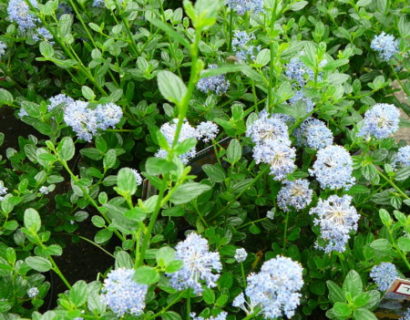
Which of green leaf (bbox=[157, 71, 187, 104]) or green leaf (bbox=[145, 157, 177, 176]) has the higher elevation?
green leaf (bbox=[157, 71, 187, 104])

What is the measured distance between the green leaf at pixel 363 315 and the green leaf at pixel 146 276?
67 centimetres

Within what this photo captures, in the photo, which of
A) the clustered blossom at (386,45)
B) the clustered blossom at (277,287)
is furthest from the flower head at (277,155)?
the clustered blossom at (386,45)

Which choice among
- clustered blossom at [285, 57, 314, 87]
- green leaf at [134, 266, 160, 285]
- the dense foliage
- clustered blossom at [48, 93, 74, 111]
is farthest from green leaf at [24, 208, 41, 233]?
clustered blossom at [285, 57, 314, 87]

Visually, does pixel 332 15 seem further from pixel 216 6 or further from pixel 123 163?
pixel 216 6

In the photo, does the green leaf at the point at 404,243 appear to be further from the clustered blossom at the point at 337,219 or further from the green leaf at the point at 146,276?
the green leaf at the point at 146,276

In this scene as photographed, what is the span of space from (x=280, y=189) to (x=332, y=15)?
3.67 ft

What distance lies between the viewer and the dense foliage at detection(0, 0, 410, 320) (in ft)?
4.33

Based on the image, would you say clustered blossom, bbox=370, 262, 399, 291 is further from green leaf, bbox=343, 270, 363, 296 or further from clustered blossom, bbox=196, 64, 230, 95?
clustered blossom, bbox=196, 64, 230, 95

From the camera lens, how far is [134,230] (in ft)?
4.45

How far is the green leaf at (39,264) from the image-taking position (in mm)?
1575

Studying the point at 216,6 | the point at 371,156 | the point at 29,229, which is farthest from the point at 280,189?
the point at 216,6

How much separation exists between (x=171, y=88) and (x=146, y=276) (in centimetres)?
45

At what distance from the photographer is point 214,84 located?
219 cm

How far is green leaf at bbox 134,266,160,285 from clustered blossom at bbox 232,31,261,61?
3.86ft
